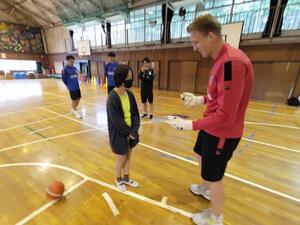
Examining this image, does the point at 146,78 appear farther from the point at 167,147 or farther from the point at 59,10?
the point at 59,10

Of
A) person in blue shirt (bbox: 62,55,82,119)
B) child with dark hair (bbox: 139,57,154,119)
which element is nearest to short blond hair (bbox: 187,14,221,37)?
child with dark hair (bbox: 139,57,154,119)

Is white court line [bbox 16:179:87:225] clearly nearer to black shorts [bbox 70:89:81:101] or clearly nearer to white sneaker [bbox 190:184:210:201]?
white sneaker [bbox 190:184:210:201]

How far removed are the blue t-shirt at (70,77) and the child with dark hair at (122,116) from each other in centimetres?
336

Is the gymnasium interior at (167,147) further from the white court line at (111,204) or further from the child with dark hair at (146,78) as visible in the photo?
the child with dark hair at (146,78)

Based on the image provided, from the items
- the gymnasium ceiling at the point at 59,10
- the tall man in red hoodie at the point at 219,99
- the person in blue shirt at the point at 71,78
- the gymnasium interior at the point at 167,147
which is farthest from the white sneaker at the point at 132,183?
the gymnasium ceiling at the point at 59,10

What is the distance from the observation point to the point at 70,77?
4363mm

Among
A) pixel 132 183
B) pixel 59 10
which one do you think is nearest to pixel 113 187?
pixel 132 183

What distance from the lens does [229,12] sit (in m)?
7.59

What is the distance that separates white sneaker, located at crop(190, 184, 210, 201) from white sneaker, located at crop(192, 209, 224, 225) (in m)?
0.25

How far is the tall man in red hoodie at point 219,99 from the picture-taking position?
0.92m

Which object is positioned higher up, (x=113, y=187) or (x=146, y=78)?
(x=146, y=78)

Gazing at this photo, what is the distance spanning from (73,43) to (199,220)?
1869 centimetres

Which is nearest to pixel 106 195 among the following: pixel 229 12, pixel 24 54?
pixel 229 12

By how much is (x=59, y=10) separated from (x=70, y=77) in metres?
13.9
